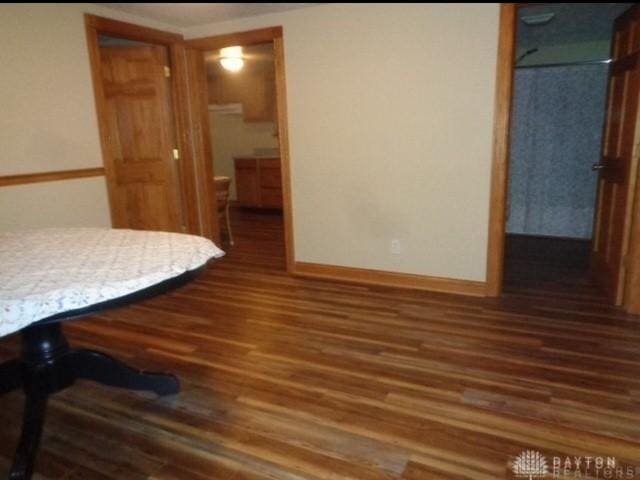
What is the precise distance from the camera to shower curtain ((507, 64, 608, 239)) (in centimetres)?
471

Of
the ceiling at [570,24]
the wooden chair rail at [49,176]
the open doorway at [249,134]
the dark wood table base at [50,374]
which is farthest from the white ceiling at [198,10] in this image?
the dark wood table base at [50,374]

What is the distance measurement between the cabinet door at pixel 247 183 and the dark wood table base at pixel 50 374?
203 inches

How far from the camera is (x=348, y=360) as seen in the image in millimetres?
2330

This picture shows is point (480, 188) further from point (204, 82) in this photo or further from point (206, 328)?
point (204, 82)

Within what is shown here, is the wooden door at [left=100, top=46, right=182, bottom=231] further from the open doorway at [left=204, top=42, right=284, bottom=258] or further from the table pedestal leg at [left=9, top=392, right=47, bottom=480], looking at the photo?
the table pedestal leg at [left=9, top=392, right=47, bottom=480]

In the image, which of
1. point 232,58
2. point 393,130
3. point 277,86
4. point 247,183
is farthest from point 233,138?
point 393,130

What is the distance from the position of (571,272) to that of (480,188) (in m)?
1.29

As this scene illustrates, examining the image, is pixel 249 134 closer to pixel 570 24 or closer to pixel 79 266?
pixel 570 24

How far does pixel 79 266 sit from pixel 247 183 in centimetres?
560

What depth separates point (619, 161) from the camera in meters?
2.94

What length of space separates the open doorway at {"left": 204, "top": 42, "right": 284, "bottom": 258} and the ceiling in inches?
132

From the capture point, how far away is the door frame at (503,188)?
2.76 metres

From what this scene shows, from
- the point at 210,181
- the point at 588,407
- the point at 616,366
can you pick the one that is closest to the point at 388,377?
the point at 588,407

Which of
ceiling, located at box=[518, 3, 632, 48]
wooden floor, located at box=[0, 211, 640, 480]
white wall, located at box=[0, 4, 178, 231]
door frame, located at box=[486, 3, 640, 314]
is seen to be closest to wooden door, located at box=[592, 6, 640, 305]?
door frame, located at box=[486, 3, 640, 314]
